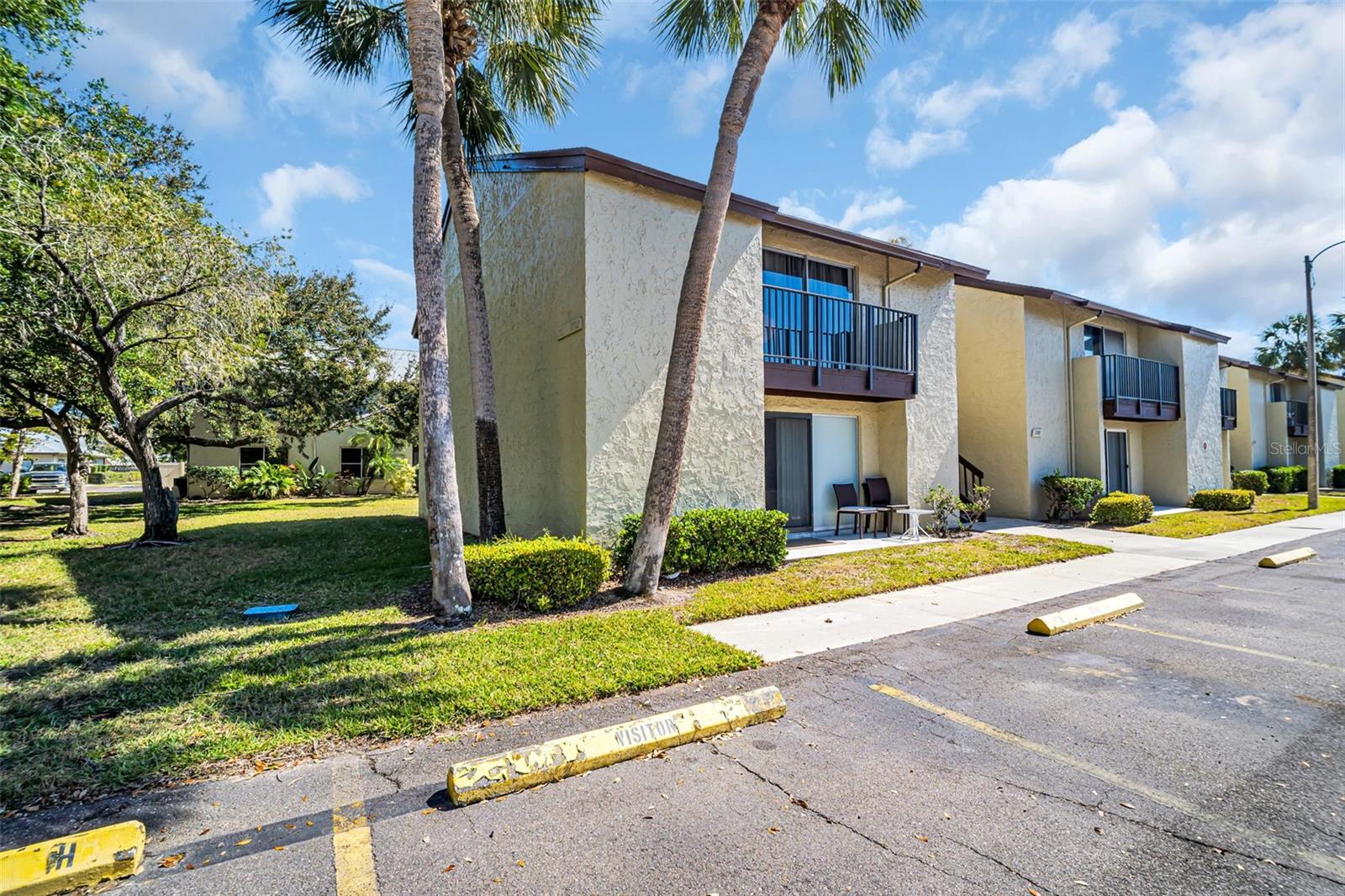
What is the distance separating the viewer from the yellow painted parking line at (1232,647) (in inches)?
201

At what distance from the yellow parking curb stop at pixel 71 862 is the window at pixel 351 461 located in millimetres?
30292

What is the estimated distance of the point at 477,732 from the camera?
3.93m

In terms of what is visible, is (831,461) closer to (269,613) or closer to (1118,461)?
(269,613)

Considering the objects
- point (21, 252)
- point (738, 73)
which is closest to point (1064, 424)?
point (738, 73)

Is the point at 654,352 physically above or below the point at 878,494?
above

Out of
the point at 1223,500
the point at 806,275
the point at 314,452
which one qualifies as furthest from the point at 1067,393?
the point at 314,452

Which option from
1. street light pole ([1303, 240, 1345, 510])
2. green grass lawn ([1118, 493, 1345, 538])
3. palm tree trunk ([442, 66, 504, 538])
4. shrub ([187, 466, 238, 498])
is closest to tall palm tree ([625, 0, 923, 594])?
palm tree trunk ([442, 66, 504, 538])

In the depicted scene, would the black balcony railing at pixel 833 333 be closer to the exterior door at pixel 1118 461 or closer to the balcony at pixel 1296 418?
the exterior door at pixel 1118 461

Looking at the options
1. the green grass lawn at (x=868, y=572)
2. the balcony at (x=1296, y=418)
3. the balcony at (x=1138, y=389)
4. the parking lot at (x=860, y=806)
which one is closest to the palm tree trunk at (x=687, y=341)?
the green grass lawn at (x=868, y=572)

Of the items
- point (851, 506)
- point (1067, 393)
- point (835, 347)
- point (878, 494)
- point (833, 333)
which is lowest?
point (851, 506)

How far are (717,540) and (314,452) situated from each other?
2770cm

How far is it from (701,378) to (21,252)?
1028 cm

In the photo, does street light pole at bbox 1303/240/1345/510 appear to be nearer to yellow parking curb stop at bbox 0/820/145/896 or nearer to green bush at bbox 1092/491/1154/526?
green bush at bbox 1092/491/1154/526

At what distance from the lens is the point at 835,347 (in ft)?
38.7
